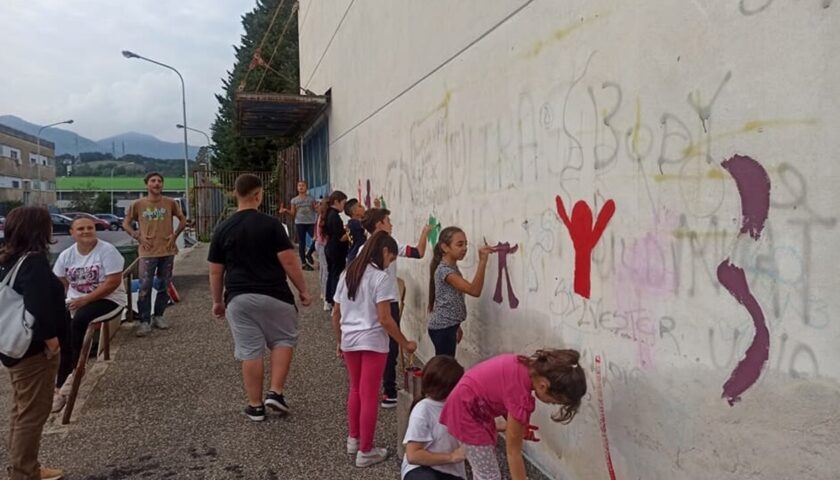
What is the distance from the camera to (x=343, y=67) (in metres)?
9.99

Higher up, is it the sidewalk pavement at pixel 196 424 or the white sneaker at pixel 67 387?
the white sneaker at pixel 67 387

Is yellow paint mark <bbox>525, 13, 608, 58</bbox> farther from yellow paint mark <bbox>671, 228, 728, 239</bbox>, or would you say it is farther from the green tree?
the green tree

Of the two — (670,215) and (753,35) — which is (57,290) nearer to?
(670,215)

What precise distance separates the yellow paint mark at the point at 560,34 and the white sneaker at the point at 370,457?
8.25 ft

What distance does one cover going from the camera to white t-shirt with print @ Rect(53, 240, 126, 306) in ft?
15.7

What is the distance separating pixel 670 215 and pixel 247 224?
9.46 feet

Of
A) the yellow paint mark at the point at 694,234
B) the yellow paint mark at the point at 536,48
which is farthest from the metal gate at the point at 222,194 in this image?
the yellow paint mark at the point at 694,234

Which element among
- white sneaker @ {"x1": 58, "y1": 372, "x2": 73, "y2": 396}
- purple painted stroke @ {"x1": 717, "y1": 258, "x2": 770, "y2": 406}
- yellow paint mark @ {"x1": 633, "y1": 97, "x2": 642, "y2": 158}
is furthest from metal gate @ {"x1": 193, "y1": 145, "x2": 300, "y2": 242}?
purple painted stroke @ {"x1": 717, "y1": 258, "x2": 770, "y2": 406}

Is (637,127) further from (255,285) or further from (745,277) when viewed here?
(255,285)

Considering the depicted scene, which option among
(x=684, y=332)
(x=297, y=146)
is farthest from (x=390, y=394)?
(x=297, y=146)

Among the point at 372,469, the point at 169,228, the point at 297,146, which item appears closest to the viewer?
the point at 372,469

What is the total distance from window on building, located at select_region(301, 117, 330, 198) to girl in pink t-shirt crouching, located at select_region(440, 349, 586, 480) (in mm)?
9693

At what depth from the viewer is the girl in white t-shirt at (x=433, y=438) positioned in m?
2.72

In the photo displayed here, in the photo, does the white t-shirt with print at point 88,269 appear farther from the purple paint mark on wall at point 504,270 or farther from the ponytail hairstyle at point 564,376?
the ponytail hairstyle at point 564,376
